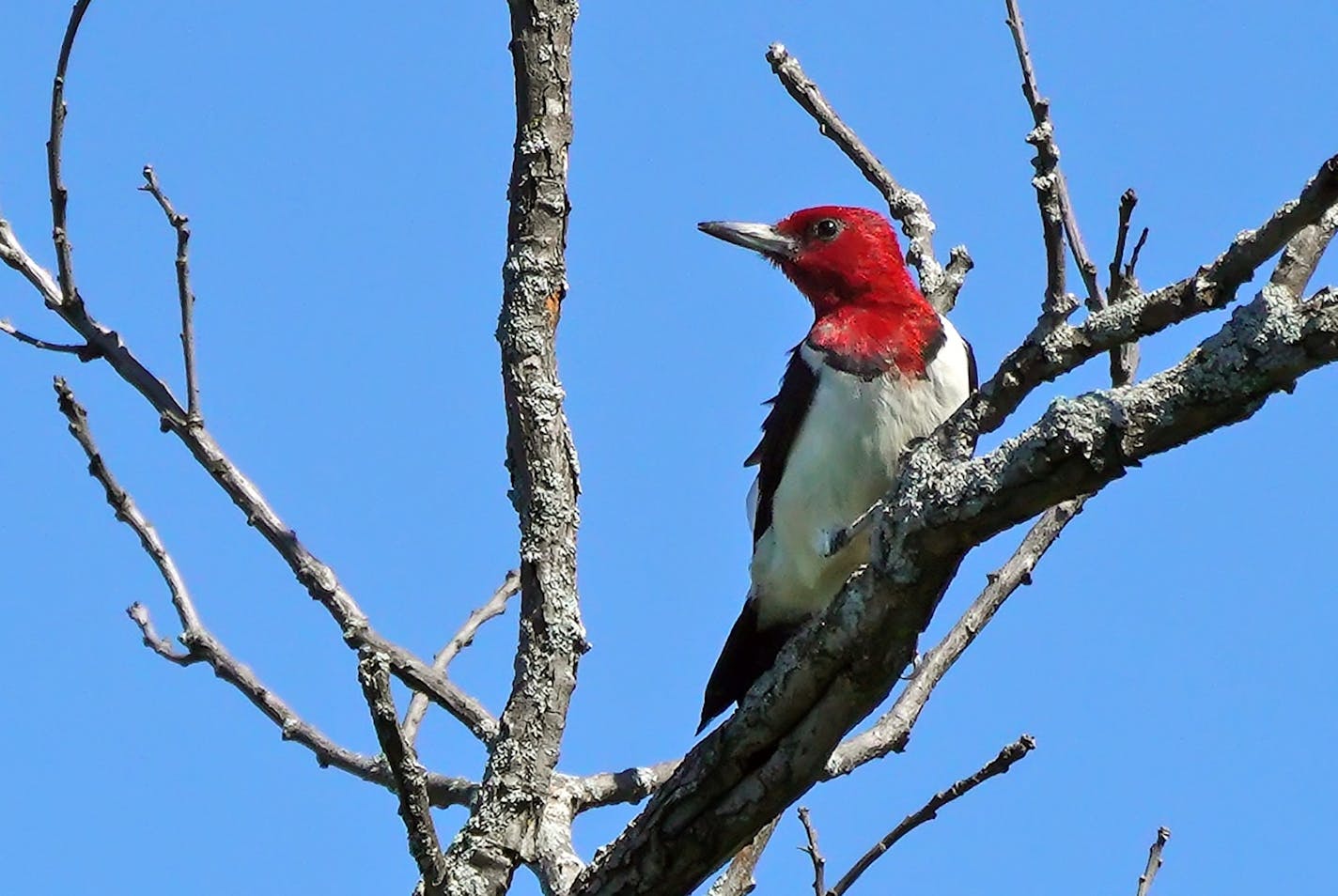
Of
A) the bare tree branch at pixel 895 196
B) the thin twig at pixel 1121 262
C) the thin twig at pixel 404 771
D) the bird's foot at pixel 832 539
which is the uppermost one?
the bare tree branch at pixel 895 196

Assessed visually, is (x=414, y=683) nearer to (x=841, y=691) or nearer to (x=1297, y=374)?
(x=841, y=691)

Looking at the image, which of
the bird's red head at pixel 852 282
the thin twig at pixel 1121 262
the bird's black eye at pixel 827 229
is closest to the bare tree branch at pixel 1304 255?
the thin twig at pixel 1121 262

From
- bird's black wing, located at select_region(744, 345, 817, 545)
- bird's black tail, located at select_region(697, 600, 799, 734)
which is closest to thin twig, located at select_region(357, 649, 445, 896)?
bird's black tail, located at select_region(697, 600, 799, 734)

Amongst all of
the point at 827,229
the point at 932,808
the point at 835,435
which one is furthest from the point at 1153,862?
the point at 827,229

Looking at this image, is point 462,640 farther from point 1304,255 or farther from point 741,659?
point 1304,255

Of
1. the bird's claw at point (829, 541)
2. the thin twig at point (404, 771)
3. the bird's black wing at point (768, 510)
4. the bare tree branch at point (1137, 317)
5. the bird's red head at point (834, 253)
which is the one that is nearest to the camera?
the bare tree branch at point (1137, 317)

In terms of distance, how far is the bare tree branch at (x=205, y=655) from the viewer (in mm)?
3908

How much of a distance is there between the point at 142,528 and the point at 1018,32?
2265 millimetres

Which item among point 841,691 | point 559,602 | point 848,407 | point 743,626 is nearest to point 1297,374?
point 841,691

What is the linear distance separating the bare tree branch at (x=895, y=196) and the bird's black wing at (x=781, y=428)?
49cm

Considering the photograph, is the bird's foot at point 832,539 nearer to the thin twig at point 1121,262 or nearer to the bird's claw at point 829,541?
the bird's claw at point 829,541

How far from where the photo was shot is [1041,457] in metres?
2.82

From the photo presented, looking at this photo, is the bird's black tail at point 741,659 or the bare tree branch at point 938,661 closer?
the bare tree branch at point 938,661

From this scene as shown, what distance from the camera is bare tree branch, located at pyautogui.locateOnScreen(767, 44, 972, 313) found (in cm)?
501
